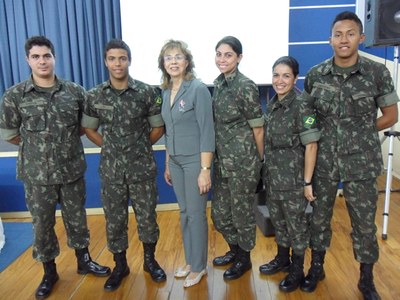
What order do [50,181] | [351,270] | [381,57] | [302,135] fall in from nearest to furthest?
1. [302,135]
2. [50,181]
3. [351,270]
4. [381,57]

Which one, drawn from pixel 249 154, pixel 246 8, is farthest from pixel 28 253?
pixel 246 8

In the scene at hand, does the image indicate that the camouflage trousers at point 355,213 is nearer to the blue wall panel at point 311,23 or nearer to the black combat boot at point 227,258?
the black combat boot at point 227,258

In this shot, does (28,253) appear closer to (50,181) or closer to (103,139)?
(50,181)

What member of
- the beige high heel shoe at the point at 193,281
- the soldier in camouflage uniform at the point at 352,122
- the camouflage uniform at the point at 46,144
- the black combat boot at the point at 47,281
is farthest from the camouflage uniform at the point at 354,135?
the black combat boot at the point at 47,281

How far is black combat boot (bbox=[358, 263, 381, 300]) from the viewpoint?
202cm

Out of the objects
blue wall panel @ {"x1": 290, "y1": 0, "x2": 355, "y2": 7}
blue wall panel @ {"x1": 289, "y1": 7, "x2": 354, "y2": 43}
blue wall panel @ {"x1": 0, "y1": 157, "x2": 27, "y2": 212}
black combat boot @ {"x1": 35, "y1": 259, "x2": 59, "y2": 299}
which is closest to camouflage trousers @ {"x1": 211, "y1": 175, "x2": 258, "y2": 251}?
black combat boot @ {"x1": 35, "y1": 259, "x2": 59, "y2": 299}

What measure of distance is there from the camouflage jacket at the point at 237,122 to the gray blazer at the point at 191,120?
4.7 inches

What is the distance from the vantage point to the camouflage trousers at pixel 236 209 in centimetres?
217

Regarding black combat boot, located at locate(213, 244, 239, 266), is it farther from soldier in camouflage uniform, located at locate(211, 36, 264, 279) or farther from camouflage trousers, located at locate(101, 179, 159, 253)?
camouflage trousers, located at locate(101, 179, 159, 253)

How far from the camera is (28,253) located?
9.07 ft

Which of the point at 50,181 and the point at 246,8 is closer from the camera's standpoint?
the point at 50,181

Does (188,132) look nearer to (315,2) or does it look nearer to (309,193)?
(309,193)

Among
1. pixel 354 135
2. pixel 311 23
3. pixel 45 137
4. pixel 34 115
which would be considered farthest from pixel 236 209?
pixel 311 23

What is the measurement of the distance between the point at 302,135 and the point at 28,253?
7.22 ft
